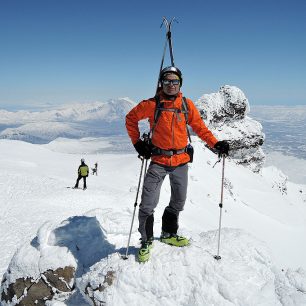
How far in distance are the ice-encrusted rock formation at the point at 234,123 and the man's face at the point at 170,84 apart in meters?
37.8

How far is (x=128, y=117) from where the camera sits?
25.7 feet

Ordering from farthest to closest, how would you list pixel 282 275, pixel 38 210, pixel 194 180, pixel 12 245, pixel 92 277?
pixel 194 180
pixel 38 210
pixel 12 245
pixel 282 275
pixel 92 277

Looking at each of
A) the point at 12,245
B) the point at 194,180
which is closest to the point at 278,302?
the point at 12,245

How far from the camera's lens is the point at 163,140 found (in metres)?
7.78

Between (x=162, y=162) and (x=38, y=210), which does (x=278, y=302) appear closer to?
(x=162, y=162)

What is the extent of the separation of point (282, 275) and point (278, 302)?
1481 mm

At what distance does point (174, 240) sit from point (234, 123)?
136ft

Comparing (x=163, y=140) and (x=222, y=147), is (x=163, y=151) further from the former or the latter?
(x=222, y=147)

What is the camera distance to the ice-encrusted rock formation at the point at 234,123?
150 feet

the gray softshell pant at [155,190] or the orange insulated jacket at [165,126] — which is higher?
the orange insulated jacket at [165,126]

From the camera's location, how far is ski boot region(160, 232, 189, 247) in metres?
8.53

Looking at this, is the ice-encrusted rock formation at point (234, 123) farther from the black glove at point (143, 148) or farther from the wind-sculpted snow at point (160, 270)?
the black glove at point (143, 148)

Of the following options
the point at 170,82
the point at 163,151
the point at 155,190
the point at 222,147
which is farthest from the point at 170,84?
the point at 155,190

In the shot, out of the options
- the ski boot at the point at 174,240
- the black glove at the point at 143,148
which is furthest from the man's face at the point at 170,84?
the ski boot at the point at 174,240
